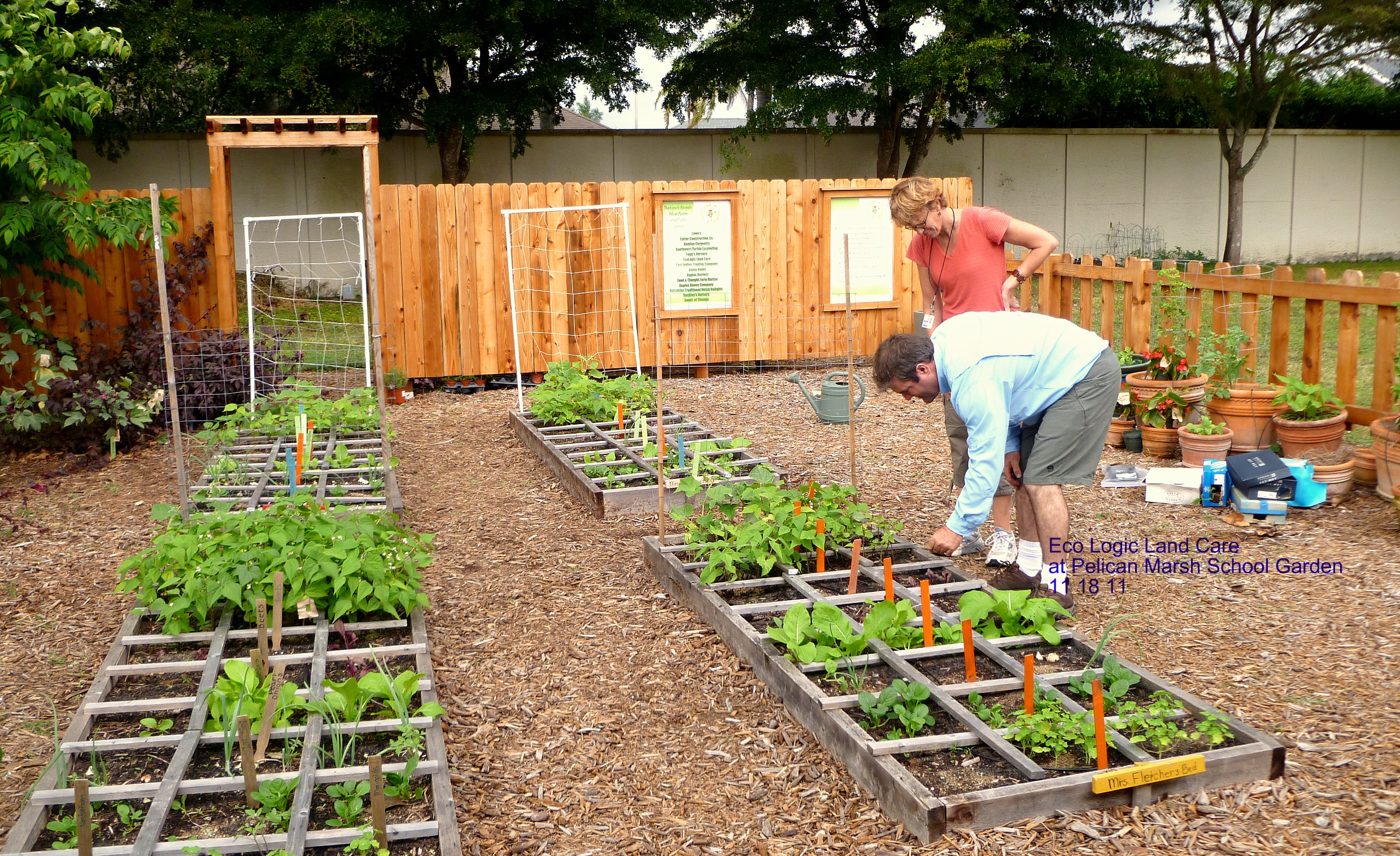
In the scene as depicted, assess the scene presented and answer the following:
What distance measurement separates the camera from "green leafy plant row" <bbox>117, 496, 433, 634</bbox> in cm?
414

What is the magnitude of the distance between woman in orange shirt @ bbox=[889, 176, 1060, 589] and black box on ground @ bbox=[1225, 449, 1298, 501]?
1.42m

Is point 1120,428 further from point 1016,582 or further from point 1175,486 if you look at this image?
point 1016,582

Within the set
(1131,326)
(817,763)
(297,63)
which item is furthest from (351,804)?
(297,63)

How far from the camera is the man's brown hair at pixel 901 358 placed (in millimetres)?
3805

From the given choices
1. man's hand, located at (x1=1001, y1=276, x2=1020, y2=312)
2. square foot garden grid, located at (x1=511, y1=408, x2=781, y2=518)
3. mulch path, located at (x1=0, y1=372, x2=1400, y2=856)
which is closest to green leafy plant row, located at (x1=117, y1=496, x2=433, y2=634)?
mulch path, located at (x1=0, y1=372, x2=1400, y2=856)

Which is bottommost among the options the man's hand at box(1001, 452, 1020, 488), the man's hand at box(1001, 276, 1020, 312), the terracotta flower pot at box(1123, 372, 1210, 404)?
the man's hand at box(1001, 452, 1020, 488)

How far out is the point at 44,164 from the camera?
22.4 feet

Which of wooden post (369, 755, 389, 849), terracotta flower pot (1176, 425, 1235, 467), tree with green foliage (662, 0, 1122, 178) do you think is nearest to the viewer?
wooden post (369, 755, 389, 849)

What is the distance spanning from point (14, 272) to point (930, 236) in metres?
6.27

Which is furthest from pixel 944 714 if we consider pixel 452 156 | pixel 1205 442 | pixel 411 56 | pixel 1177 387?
pixel 411 56

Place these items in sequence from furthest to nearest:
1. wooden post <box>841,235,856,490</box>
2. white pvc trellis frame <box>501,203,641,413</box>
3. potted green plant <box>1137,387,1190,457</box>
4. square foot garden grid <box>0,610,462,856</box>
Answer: white pvc trellis frame <box>501,203,641,413</box>, potted green plant <box>1137,387,1190,457</box>, wooden post <box>841,235,856,490</box>, square foot garden grid <box>0,610,462,856</box>

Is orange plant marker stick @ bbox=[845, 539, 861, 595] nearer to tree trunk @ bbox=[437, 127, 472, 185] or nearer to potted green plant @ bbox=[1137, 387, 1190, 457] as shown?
potted green plant @ bbox=[1137, 387, 1190, 457]

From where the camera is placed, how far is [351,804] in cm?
294

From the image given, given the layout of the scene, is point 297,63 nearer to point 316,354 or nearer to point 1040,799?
point 316,354
